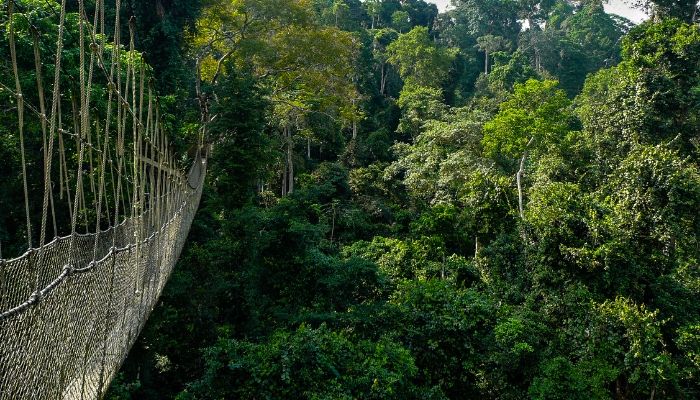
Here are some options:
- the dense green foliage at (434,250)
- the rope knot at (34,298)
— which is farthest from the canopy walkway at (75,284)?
the dense green foliage at (434,250)

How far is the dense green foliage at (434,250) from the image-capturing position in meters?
5.93

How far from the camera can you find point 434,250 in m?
8.84

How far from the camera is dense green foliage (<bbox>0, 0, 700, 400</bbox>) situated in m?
5.93

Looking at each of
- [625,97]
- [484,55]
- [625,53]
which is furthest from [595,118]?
[484,55]

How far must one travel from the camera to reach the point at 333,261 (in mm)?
6988

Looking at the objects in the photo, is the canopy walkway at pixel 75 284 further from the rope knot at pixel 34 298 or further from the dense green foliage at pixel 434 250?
the dense green foliage at pixel 434 250

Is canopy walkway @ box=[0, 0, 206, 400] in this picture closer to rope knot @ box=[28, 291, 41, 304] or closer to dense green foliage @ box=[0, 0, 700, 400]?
rope knot @ box=[28, 291, 41, 304]

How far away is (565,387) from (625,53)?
6.59 m

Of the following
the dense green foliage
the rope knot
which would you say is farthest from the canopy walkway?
the dense green foliage

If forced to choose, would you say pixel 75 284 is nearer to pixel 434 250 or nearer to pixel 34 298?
pixel 34 298

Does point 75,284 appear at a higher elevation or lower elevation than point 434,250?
higher

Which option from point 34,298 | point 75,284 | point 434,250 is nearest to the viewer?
point 34,298

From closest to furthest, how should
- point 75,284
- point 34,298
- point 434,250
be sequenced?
point 34,298 < point 75,284 < point 434,250

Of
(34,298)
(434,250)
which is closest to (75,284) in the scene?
(34,298)
